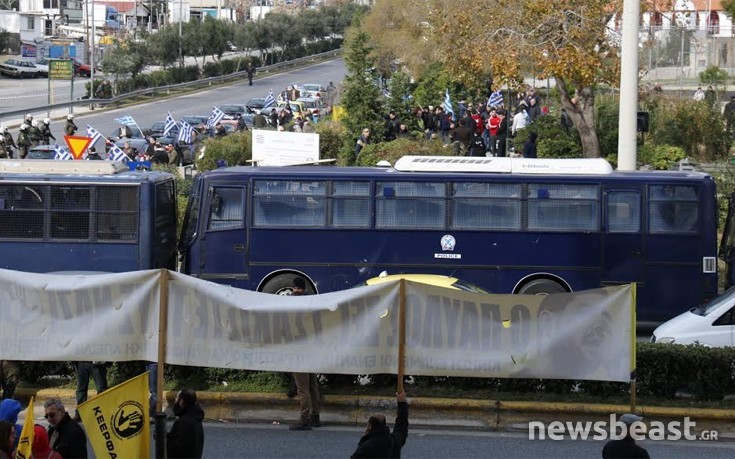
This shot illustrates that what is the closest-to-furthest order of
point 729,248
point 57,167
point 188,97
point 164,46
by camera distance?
point 57,167
point 729,248
point 188,97
point 164,46

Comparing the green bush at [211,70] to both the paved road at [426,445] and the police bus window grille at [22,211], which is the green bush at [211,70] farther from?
the paved road at [426,445]

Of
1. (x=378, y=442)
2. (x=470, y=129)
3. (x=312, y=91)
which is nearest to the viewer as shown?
(x=378, y=442)

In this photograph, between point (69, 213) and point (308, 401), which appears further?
point (69, 213)

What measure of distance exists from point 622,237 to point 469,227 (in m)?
2.53

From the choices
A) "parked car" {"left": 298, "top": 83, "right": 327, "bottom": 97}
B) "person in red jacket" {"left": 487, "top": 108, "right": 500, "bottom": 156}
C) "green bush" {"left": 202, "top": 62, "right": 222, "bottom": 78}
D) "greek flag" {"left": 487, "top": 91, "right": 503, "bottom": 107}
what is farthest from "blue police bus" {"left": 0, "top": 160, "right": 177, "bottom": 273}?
"green bush" {"left": 202, "top": 62, "right": 222, "bottom": 78}

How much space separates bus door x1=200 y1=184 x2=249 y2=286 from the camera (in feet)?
64.1

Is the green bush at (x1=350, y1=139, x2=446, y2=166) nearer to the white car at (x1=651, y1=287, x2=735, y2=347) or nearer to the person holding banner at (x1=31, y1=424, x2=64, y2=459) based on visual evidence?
the white car at (x1=651, y1=287, x2=735, y2=347)

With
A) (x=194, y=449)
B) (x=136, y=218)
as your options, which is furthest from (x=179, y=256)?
(x=194, y=449)

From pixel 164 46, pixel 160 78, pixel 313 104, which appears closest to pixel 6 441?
pixel 313 104

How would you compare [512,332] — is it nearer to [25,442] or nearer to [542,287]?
[25,442]

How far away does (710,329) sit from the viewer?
14578 mm

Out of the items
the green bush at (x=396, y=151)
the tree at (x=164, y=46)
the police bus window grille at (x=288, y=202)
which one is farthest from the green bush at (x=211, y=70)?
the police bus window grille at (x=288, y=202)

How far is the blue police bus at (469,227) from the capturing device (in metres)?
19.0

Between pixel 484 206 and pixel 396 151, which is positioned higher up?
pixel 396 151
